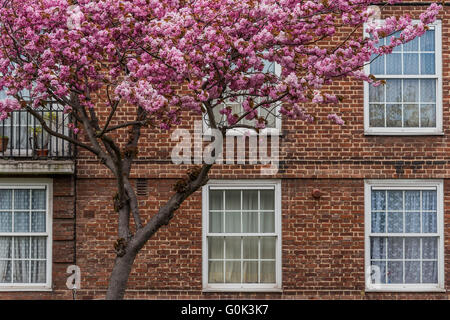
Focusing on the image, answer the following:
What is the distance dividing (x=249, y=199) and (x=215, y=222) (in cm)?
72

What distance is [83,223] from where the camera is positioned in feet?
44.7

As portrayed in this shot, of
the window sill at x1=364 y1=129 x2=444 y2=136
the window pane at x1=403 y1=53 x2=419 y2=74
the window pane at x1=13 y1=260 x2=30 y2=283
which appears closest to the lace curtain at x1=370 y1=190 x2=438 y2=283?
the window sill at x1=364 y1=129 x2=444 y2=136

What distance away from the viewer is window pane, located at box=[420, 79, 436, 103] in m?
13.9

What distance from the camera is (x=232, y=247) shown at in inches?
547

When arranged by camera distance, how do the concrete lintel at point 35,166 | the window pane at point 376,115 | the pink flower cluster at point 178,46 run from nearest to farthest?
the pink flower cluster at point 178,46, the concrete lintel at point 35,166, the window pane at point 376,115

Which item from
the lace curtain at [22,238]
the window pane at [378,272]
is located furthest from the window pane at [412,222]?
the lace curtain at [22,238]

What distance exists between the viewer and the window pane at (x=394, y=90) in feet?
45.8

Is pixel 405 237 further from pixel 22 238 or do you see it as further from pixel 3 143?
pixel 3 143

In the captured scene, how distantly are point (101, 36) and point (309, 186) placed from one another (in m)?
5.45

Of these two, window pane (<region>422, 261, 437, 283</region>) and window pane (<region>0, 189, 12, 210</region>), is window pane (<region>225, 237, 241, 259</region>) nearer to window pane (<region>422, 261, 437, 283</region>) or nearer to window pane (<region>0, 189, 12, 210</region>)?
window pane (<region>422, 261, 437, 283</region>)

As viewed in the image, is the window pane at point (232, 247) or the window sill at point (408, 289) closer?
the window sill at point (408, 289)

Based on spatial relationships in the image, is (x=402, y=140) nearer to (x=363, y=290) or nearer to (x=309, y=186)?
(x=309, y=186)

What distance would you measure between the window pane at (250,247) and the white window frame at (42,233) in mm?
3349

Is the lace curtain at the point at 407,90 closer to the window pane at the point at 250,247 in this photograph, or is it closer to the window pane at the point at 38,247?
the window pane at the point at 250,247
